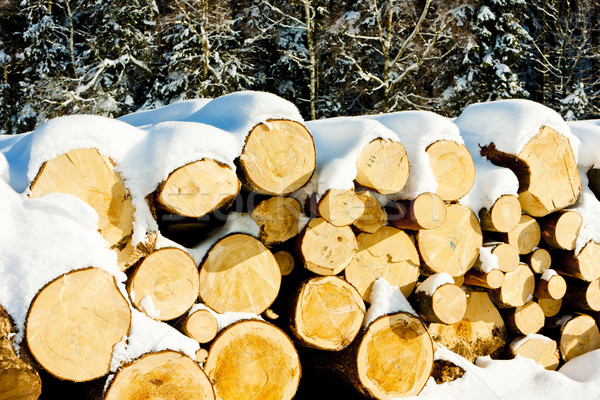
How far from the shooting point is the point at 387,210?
8.94 ft

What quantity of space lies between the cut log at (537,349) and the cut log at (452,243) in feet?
2.57

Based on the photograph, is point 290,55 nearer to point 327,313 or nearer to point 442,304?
point 442,304

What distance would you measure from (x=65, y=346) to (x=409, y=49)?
1254 cm

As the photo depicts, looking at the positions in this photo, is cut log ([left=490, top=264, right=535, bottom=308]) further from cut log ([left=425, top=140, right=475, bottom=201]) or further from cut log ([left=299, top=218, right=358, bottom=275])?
cut log ([left=299, top=218, right=358, bottom=275])

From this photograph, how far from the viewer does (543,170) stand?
3.13 m

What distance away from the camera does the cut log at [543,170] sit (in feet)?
10.0

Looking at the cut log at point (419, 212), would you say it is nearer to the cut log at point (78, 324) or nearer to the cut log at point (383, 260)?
the cut log at point (383, 260)

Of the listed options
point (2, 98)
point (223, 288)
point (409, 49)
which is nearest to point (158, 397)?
point (223, 288)

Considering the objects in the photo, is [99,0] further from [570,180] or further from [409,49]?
[570,180]

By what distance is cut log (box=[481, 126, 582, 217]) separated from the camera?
10.0ft

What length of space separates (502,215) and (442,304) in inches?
31.2

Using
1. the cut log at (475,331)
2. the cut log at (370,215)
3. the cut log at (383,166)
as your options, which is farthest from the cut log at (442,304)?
the cut log at (383,166)

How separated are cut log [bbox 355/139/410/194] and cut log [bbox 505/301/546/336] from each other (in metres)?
1.50

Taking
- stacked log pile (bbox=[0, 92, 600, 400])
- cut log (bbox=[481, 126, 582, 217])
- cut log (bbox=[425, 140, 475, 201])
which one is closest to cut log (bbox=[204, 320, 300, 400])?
stacked log pile (bbox=[0, 92, 600, 400])
